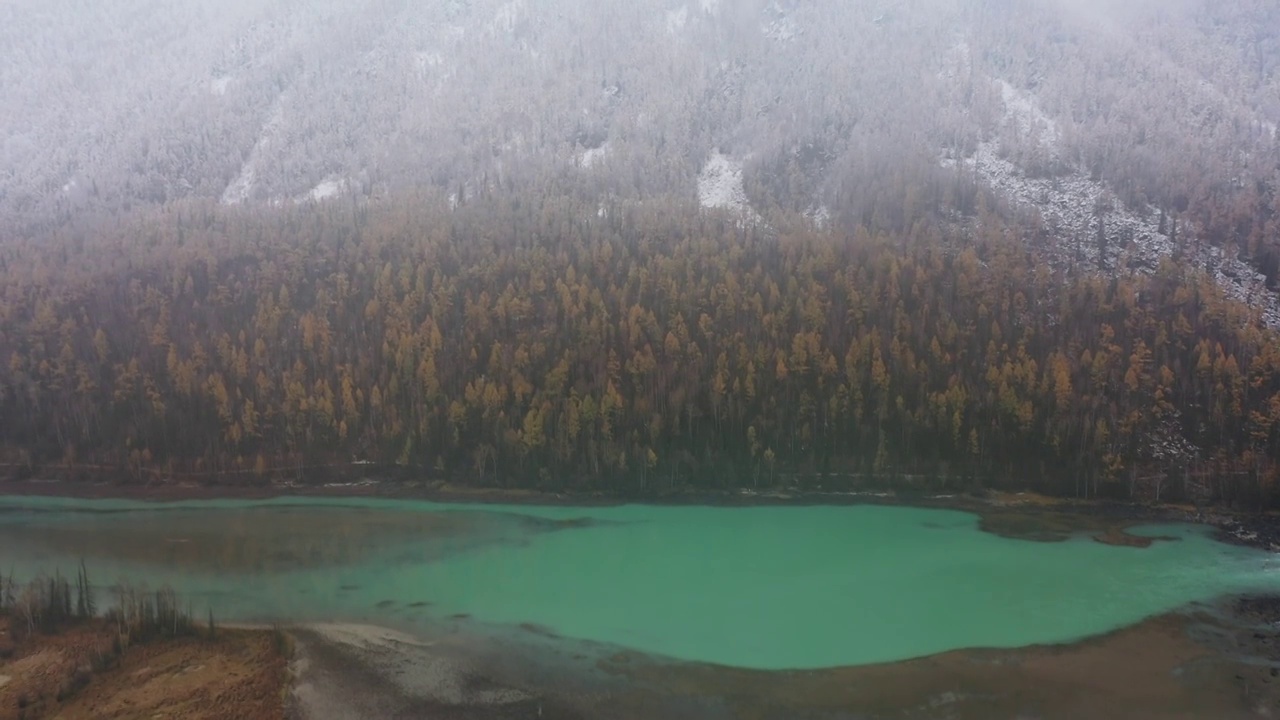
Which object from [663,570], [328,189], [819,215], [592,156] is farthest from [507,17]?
[663,570]

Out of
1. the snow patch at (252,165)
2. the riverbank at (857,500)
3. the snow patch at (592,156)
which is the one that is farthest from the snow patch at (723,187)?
the snow patch at (252,165)

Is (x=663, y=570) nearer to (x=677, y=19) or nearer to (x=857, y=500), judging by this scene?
(x=857, y=500)

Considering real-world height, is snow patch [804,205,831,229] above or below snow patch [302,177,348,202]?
below

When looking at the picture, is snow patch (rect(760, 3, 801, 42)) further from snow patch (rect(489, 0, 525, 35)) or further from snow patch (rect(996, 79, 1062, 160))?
snow patch (rect(489, 0, 525, 35))

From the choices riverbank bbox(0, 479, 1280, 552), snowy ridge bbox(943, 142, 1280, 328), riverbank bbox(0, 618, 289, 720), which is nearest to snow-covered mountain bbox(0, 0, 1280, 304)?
snowy ridge bbox(943, 142, 1280, 328)

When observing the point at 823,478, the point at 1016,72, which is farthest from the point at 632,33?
the point at 823,478

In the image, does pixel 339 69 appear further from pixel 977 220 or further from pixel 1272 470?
pixel 1272 470
